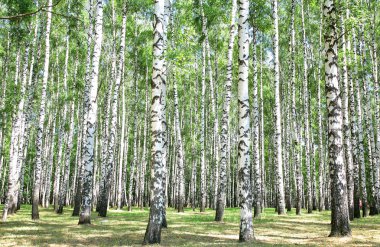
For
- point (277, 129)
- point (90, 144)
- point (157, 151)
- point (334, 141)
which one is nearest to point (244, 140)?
point (157, 151)

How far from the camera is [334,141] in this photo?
9766 millimetres

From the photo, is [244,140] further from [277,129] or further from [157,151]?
[277,129]

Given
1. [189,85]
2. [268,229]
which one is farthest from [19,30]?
[189,85]

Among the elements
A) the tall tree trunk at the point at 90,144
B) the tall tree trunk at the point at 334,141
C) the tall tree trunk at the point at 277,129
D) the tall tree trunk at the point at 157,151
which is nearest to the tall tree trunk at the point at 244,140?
the tall tree trunk at the point at 157,151

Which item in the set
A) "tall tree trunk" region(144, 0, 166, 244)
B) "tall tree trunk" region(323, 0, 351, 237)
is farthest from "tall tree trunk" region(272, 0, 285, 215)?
"tall tree trunk" region(144, 0, 166, 244)

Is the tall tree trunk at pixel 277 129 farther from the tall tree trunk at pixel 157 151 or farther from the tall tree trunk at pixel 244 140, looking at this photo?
the tall tree trunk at pixel 157 151

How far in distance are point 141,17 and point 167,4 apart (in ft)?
56.8

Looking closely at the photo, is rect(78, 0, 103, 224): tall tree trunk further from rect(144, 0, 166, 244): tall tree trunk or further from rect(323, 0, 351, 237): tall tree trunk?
rect(323, 0, 351, 237): tall tree trunk

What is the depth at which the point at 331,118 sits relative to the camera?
994cm

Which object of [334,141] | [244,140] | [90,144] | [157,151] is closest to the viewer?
[157,151]

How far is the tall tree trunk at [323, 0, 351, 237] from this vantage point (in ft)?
30.5

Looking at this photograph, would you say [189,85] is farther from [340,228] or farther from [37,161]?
[340,228]

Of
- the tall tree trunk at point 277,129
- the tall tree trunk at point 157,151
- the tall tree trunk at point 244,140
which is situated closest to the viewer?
the tall tree trunk at point 157,151

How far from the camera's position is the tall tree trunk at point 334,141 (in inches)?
366
